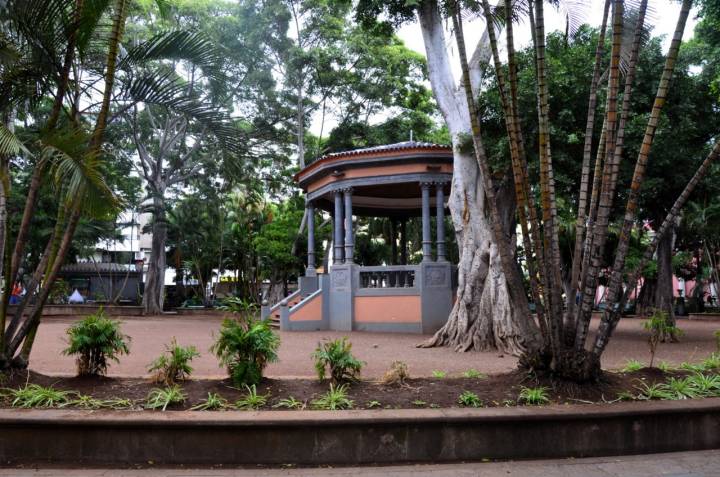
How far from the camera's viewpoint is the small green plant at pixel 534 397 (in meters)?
5.30

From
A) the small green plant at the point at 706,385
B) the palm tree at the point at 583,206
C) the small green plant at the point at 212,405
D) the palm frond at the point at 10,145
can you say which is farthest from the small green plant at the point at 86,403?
the small green plant at the point at 706,385

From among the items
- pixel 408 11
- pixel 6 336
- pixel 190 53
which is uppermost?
pixel 408 11

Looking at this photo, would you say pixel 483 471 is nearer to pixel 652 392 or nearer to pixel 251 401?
pixel 251 401

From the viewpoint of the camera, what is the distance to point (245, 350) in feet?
18.3

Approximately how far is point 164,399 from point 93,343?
1316 millimetres

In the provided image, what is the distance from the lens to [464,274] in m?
12.4

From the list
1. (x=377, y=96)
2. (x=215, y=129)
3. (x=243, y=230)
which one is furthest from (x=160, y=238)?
(x=215, y=129)

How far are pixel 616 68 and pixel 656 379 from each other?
10.9ft

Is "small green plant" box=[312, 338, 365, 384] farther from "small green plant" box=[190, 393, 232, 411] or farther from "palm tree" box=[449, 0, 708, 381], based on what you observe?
"palm tree" box=[449, 0, 708, 381]

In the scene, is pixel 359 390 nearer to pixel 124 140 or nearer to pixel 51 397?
pixel 51 397

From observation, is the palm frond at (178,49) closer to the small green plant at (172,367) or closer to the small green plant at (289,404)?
the small green plant at (172,367)

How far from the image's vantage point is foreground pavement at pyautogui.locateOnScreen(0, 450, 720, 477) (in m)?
4.30

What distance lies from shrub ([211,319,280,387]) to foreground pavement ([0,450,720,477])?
4.07ft

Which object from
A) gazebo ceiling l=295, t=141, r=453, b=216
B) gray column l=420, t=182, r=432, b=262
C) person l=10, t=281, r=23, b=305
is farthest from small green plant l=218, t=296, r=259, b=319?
person l=10, t=281, r=23, b=305
